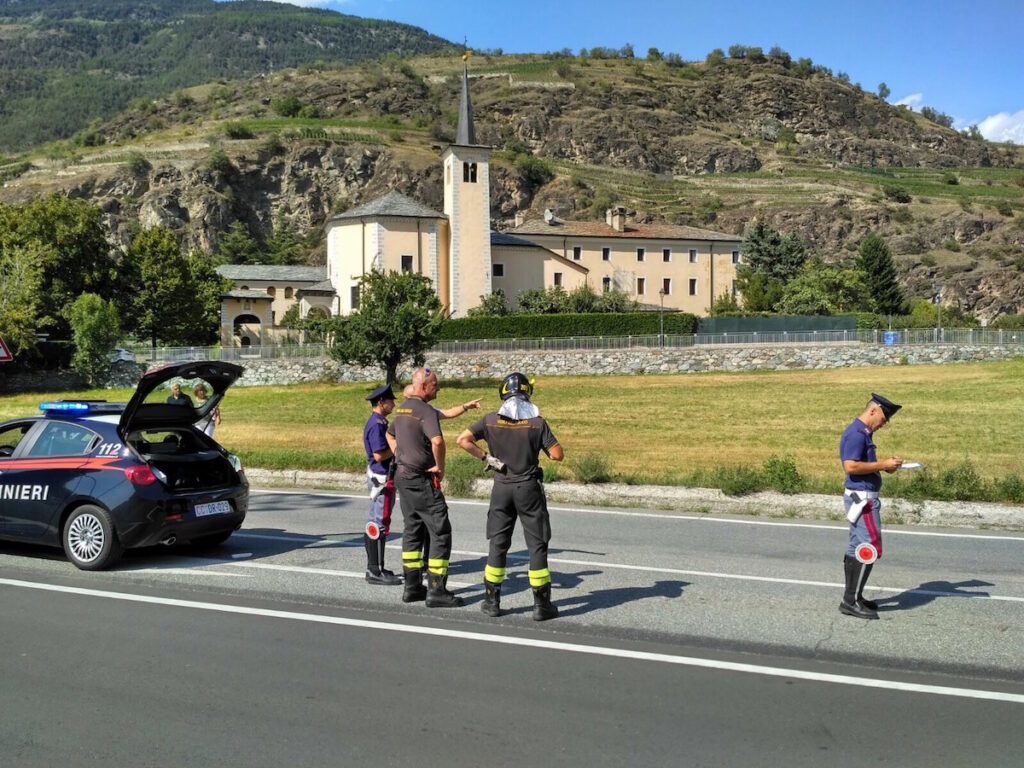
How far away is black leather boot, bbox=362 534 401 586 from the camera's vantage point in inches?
337

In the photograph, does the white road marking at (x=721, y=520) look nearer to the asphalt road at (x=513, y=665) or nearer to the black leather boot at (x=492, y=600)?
the asphalt road at (x=513, y=665)

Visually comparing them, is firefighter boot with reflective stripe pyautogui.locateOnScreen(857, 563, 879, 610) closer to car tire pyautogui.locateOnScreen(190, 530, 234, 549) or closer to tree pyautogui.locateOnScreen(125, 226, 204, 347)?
car tire pyautogui.locateOnScreen(190, 530, 234, 549)

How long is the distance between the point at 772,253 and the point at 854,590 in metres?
90.6

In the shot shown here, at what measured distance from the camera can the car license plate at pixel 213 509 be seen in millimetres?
9328

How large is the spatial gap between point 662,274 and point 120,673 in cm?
7837

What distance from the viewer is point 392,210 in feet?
231

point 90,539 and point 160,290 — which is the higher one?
point 160,290

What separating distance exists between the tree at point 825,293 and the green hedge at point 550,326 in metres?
19.2

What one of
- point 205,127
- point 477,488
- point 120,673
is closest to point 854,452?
point 120,673

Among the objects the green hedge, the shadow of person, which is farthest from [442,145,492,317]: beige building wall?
the shadow of person

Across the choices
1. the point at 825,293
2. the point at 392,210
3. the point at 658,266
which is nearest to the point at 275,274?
the point at 392,210

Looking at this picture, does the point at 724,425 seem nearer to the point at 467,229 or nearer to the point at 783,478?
the point at 783,478

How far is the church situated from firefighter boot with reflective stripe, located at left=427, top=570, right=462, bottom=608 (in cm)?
6096

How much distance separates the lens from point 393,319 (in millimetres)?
46000
